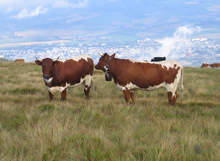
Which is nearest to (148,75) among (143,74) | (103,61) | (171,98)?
(143,74)

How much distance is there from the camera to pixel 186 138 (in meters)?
3.91

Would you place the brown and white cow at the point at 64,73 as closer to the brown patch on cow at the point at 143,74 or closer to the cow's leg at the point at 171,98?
the brown patch on cow at the point at 143,74

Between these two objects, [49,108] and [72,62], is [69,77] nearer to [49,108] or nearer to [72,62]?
[72,62]

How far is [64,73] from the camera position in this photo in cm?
855

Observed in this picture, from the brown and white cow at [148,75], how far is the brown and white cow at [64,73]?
167 cm

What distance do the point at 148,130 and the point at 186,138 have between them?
878 millimetres

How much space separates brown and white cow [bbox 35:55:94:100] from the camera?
802 centimetres

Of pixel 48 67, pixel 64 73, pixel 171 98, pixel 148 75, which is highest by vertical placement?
pixel 48 67

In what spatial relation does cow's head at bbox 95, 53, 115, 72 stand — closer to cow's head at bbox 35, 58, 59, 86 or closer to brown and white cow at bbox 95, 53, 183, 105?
brown and white cow at bbox 95, 53, 183, 105

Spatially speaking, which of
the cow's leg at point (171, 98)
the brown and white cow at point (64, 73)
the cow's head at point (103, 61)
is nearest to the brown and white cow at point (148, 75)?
the cow's leg at point (171, 98)

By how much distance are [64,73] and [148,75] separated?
3.07 meters

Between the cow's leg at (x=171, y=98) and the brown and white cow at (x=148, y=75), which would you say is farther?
the cow's leg at (x=171, y=98)

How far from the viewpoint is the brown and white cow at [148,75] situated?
315 inches

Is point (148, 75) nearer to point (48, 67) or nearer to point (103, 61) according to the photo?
point (103, 61)
